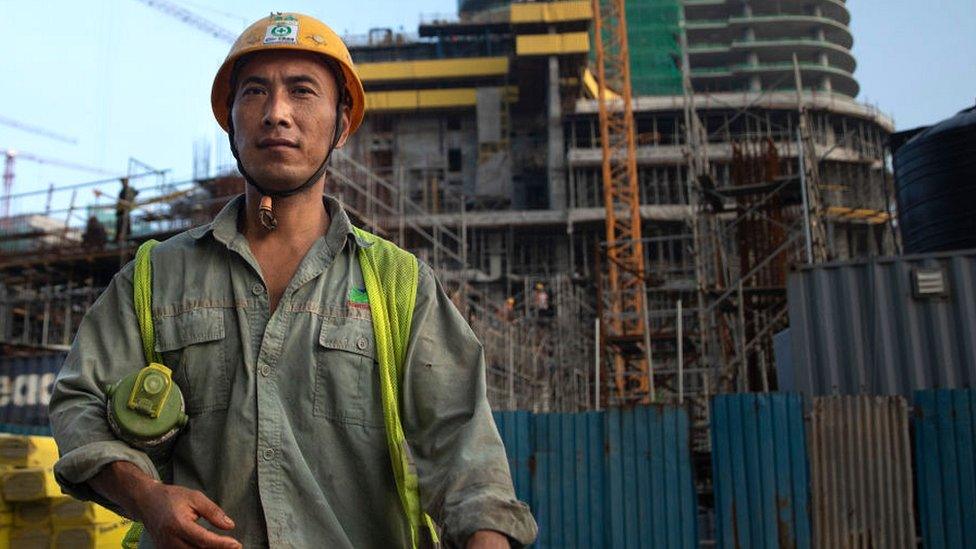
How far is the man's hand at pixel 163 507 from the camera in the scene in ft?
6.01

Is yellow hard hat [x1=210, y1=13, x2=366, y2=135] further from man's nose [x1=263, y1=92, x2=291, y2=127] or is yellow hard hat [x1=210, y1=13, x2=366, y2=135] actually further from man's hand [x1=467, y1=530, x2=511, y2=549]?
man's hand [x1=467, y1=530, x2=511, y2=549]

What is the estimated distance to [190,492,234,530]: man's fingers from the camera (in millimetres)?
1879

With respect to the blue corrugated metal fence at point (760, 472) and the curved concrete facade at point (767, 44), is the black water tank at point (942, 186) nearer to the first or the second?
the blue corrugated metal fence at point (760, 472)

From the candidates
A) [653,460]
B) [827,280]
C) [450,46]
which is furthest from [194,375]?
[450,46]

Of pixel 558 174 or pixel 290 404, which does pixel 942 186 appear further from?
pixel 558 174

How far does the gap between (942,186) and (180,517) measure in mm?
14485

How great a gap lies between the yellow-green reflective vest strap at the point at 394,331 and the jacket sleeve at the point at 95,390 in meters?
0.51


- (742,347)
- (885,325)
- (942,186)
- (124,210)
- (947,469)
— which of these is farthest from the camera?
(124,210)

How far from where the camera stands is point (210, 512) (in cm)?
189

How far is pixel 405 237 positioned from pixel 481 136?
87.2ft

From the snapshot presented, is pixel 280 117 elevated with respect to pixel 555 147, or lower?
lower

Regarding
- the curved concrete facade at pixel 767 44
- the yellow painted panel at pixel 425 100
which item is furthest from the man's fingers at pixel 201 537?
the curved concrete facade at pixel 767 44

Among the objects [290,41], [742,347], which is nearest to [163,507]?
[290,41]

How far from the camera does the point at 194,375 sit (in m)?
2.16
